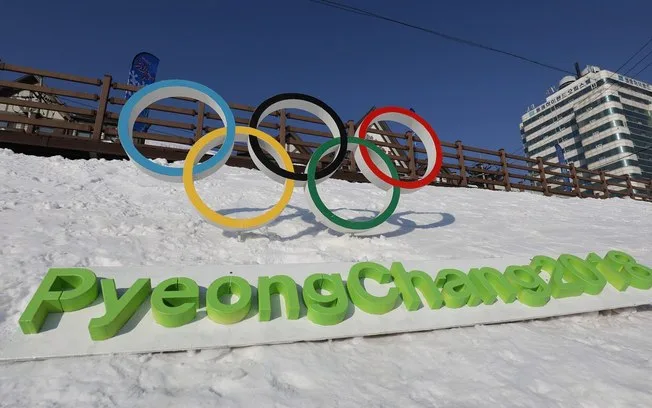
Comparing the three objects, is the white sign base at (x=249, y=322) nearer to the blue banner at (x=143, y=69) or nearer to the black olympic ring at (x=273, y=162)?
the black olympic ring at (x=273, y=162)

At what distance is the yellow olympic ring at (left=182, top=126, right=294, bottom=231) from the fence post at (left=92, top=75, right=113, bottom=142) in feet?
13.3

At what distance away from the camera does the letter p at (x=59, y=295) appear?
7.35ft

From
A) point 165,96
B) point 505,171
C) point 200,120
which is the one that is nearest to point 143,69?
point 200,120

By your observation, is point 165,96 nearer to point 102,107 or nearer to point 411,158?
point 102,107

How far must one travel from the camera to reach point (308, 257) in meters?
3.99

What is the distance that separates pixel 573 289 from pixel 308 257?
2.70 meters

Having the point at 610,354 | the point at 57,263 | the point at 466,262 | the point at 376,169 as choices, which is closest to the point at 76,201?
the point at 57,263

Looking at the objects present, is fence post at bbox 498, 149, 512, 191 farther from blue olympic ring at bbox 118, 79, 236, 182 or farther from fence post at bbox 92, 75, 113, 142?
fence post at bbox 92, 75, 113, 142

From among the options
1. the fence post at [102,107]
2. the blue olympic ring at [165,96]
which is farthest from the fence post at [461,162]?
the fence post at [102,107]

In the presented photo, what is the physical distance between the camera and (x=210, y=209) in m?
4.21

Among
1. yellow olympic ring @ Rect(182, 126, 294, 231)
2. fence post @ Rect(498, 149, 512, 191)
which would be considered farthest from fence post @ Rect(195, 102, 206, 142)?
fence post @ Rect(498, 149, 512, 191)

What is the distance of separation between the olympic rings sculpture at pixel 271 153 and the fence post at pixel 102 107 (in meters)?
3.45

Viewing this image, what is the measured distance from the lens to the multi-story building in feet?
224

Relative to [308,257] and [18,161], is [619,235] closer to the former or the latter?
[308,257]
